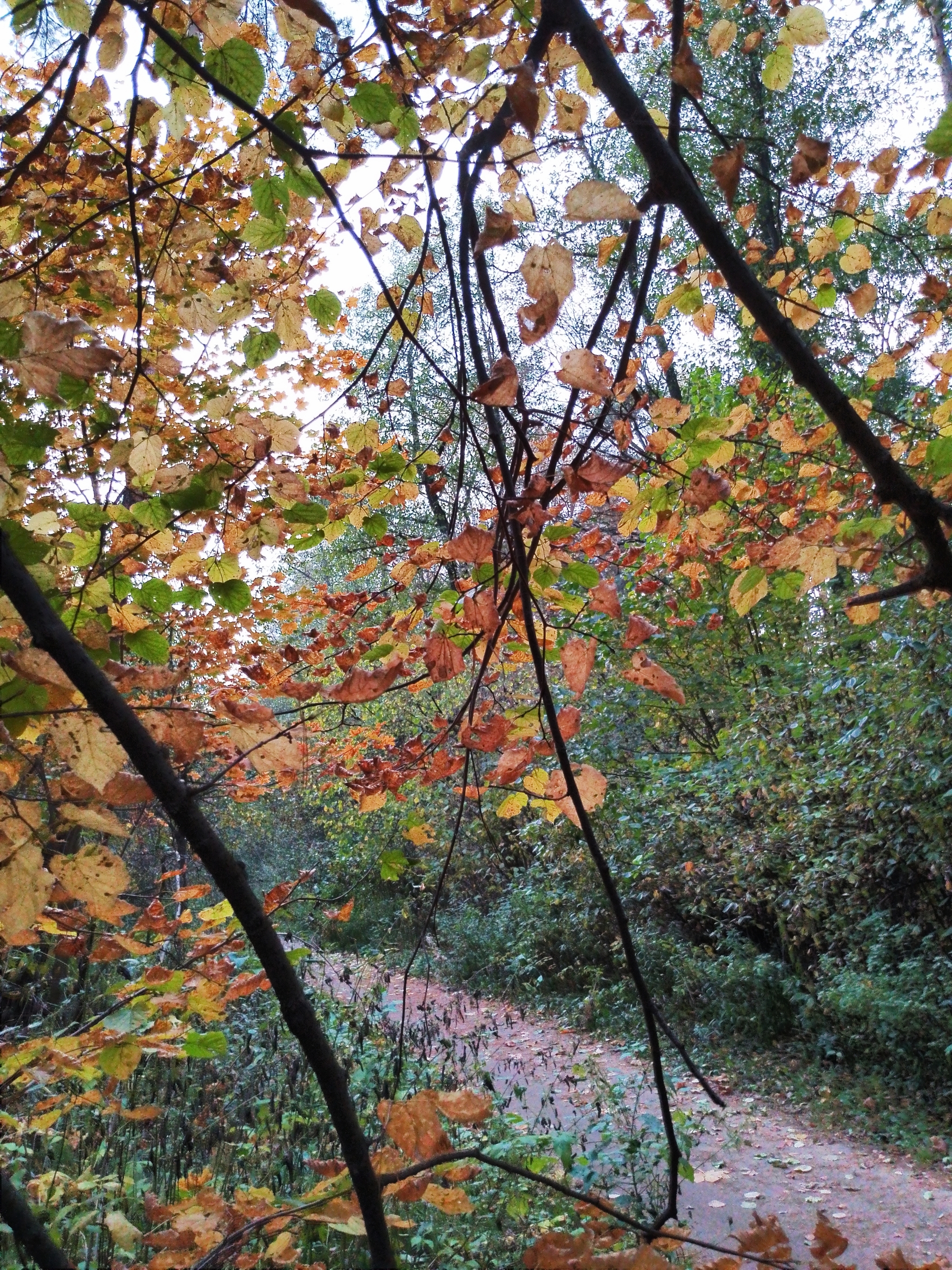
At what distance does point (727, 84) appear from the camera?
373 inches

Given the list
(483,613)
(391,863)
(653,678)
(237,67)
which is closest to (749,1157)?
(391,863)

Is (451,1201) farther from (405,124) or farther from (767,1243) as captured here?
(405,124)

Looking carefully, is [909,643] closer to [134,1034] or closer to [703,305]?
[703,305]

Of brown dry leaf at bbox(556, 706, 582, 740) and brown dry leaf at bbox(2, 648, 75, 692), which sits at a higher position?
brown dry leaf at bbox(556, 706, 582, 740)

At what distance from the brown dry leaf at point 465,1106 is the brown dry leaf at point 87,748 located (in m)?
0.47

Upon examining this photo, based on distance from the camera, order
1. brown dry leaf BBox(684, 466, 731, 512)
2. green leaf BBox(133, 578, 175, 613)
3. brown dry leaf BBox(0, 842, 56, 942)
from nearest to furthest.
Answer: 1. brown dry leaf BBox(0, 842, 56, 942)
2. green leaf BBox(133, 578, 175, 613)
3. brown dry leaf BBox(684, 466, 731, 512)

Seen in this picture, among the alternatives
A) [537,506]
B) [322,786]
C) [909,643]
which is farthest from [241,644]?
[537,506]

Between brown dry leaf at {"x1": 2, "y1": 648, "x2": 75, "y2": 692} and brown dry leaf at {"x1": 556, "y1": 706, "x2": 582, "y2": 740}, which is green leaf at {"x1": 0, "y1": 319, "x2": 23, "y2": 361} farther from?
brown dry leaf at {"x1": 556, "y1": 706, "x2": 582, "y2": 740}

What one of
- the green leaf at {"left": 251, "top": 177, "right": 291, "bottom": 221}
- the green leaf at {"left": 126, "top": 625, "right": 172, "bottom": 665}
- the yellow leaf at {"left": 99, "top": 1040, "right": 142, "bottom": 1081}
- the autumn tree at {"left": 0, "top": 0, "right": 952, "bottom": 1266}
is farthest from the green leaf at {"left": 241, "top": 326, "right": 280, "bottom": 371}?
the yellow leaf at {"left": 99, "top": 1040, "right": 142, "bottom": 1081}

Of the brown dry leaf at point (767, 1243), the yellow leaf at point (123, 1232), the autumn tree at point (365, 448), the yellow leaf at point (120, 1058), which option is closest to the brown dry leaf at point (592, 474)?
the autumn tree at point (365, 448)

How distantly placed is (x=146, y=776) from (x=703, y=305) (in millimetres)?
1570

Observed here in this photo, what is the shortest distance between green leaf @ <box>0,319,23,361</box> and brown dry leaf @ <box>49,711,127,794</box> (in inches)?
22.6

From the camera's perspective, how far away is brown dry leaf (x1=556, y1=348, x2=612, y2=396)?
93cm

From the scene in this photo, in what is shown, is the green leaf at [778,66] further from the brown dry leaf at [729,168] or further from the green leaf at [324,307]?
the green leaf at [324,307]
